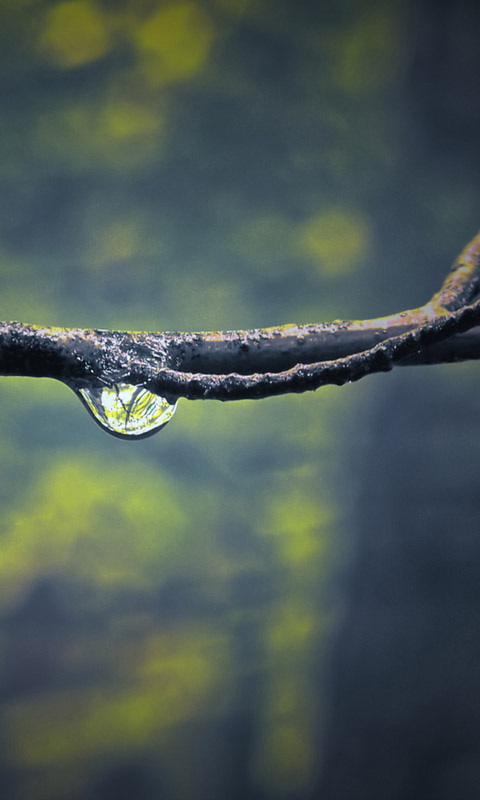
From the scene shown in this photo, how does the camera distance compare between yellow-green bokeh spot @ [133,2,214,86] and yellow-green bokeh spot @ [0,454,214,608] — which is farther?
yellow-green bokeh spot @ [133,2,214,86]

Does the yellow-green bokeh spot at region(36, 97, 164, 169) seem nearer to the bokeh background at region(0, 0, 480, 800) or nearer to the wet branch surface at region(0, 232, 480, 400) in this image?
the bokeh background at region(0, 0, 480, 800)

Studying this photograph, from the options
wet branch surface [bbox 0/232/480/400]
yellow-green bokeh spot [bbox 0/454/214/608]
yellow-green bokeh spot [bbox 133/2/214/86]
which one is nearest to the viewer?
wet branch surface [bbox 0/232/480/400]

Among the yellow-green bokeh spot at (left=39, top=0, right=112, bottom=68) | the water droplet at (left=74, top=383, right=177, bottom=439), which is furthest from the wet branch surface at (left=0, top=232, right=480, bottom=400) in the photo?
the yellow-green bokeh spot at (left=39, top=0, right=112, bottom=68)

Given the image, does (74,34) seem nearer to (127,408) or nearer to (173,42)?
(173,42)

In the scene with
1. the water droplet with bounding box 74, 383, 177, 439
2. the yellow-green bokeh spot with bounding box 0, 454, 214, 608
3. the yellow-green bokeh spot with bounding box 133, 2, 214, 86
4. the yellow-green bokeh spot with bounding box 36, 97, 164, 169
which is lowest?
the yellow-green bokeh spot with bounding box 0, 454, 214, 608

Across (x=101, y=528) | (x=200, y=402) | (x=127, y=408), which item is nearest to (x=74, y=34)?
(x=200, y=402)
